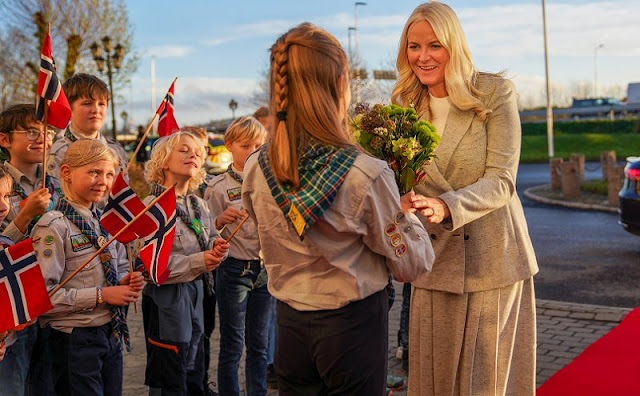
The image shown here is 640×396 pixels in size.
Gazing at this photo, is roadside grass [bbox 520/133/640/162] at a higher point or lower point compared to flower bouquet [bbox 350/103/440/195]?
lower

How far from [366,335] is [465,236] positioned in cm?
110

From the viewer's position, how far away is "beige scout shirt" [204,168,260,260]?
514cm

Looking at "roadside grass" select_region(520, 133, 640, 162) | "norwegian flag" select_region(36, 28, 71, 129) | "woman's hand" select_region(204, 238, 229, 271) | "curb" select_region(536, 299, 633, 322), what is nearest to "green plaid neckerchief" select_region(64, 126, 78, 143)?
"norwegian flag" select_region(36, 28, 71, 129)

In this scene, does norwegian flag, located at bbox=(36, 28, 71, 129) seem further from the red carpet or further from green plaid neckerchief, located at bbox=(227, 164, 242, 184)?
the red carpet

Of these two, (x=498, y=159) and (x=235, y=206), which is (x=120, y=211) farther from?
(x=498, y=159)

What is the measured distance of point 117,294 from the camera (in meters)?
3.91

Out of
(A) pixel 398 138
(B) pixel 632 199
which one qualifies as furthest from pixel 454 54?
(B) pixel 632 199

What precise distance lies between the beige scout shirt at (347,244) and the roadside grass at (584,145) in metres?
33.1

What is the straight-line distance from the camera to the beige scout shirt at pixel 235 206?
16.9 feet

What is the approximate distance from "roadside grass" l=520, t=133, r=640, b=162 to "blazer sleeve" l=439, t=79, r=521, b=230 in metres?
32.1

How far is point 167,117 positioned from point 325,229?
337 centimetres

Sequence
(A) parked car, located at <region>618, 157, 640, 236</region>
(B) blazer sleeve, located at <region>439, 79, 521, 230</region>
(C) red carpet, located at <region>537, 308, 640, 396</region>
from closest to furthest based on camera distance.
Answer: (B) blazer sleeve, located at <region>439, 79, 521, 230</region>
(C) red carpet, located at <region>537, 308, 640, 396</region>
(A) parked car, located at <region>618, 157, 640, 236</region>

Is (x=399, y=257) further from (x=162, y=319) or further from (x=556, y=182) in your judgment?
(x=556, y=182)

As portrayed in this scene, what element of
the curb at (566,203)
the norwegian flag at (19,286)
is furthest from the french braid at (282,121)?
the curb at (566,203)
